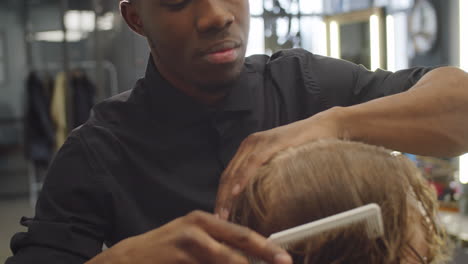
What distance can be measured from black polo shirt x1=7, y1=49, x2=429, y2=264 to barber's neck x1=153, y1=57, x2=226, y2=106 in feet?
0.05

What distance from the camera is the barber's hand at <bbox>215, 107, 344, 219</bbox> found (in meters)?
0.82

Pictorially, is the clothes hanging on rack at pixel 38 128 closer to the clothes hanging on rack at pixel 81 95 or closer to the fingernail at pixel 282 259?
the clothes hanging on rack at pixel 81 95

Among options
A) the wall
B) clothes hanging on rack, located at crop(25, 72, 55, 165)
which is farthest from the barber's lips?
clothes hanging on rack, located at crop(25, 72, 55, 165)

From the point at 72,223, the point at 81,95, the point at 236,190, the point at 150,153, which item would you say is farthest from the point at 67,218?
the point at 81,95

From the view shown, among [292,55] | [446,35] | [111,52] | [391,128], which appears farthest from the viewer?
[446,35]

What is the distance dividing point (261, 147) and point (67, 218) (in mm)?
484

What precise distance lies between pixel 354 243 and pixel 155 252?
28cm

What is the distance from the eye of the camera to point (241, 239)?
636 mm

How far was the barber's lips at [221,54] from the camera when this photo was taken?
1057 millimetres

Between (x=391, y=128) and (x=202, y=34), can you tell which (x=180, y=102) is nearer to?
(x=202, y=34)

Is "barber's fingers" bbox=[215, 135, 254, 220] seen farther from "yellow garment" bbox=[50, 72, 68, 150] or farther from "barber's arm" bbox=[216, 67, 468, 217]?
"yellow garment" bbox=[50, 72, 68, 150]

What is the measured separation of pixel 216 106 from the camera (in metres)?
1.21

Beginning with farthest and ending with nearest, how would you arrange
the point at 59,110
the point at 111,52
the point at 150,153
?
1. the point at 59,110
2. the point at 111,52
3. the point at 150,153

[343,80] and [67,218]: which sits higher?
[343,80]
